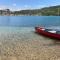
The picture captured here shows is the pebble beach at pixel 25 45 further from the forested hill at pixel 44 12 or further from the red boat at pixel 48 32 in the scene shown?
the forested hill at pixel 44 12

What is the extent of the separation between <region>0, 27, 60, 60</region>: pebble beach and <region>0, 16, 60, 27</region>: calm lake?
0.06 meters

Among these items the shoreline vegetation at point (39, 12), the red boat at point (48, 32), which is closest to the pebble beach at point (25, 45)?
the red boat at point (48, 32)

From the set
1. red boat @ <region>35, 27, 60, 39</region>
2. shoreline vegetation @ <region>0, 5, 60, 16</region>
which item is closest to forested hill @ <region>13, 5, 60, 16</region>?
shoreline vegetation @ <region>0, 5, 60, 16</region>

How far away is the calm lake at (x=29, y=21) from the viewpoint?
1906 mm

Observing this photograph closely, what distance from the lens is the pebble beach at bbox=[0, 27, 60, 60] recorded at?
1.85 metres

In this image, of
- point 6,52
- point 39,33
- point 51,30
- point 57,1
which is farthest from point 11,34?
point 57,1

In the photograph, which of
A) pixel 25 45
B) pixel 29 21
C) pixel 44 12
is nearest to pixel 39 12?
pixel 44 12

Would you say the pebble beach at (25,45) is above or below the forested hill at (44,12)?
below

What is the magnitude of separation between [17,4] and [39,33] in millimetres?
466

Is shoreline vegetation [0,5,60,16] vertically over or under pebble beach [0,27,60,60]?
over

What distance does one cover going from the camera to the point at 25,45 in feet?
6.25

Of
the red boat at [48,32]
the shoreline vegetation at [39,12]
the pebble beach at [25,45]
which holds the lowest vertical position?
the pebble beach at [25,45]

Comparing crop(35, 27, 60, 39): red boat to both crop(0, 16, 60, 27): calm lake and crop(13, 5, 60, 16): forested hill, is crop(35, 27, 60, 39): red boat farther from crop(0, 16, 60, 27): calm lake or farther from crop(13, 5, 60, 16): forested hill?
crop(13, 5, 60, 16): forested hill

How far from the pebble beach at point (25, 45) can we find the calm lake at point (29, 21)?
59mm
